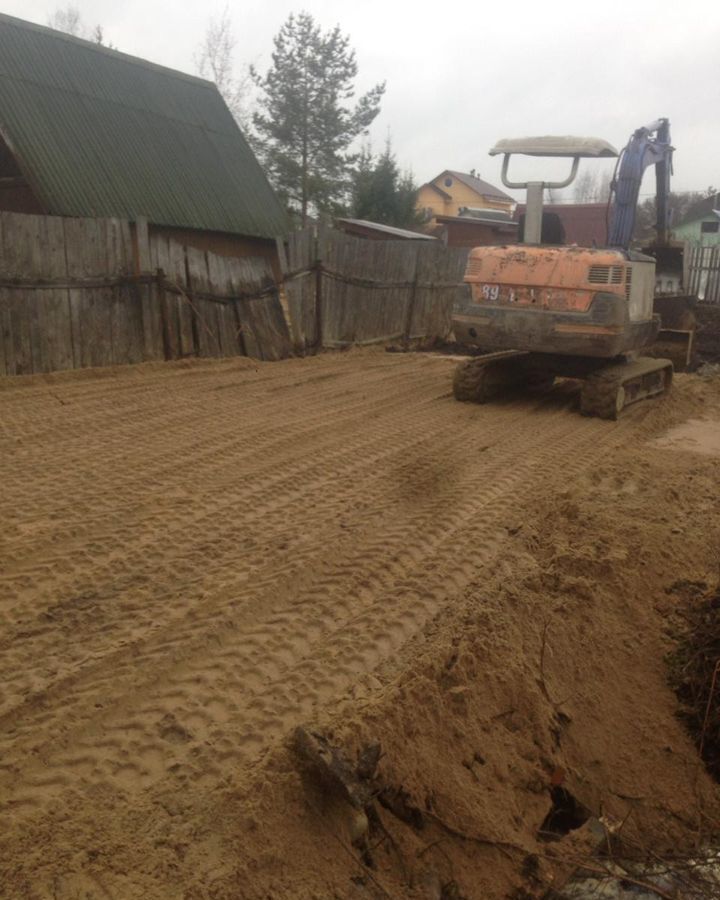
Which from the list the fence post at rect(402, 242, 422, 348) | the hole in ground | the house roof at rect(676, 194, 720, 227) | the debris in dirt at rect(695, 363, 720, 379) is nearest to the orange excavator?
the debris in dirt at rect(695, 363, 720, 379)

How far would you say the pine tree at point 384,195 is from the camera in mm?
31047

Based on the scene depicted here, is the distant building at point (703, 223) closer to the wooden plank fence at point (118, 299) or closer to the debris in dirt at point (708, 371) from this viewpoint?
the debris in dirt at point (708, 371)

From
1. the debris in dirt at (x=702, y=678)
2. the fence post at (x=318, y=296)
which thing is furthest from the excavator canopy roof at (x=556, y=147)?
the debris in dirt at (x=702, y=678)

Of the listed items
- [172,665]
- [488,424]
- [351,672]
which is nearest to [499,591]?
[351,672]

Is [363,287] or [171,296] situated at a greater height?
[363,287]

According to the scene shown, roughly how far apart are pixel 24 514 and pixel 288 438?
9.27 feet

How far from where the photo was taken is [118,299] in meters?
11.1

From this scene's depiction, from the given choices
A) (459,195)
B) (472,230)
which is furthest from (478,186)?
(472,230)

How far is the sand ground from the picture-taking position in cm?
296

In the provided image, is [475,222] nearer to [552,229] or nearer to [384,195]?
[384,195]

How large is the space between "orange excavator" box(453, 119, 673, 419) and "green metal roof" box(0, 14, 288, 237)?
5.95 m

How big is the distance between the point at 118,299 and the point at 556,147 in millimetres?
5810

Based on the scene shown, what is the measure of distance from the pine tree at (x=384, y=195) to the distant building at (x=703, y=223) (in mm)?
23616

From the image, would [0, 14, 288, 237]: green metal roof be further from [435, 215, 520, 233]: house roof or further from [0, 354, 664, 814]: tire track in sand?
[435, 215, 520, 233]: house roof
